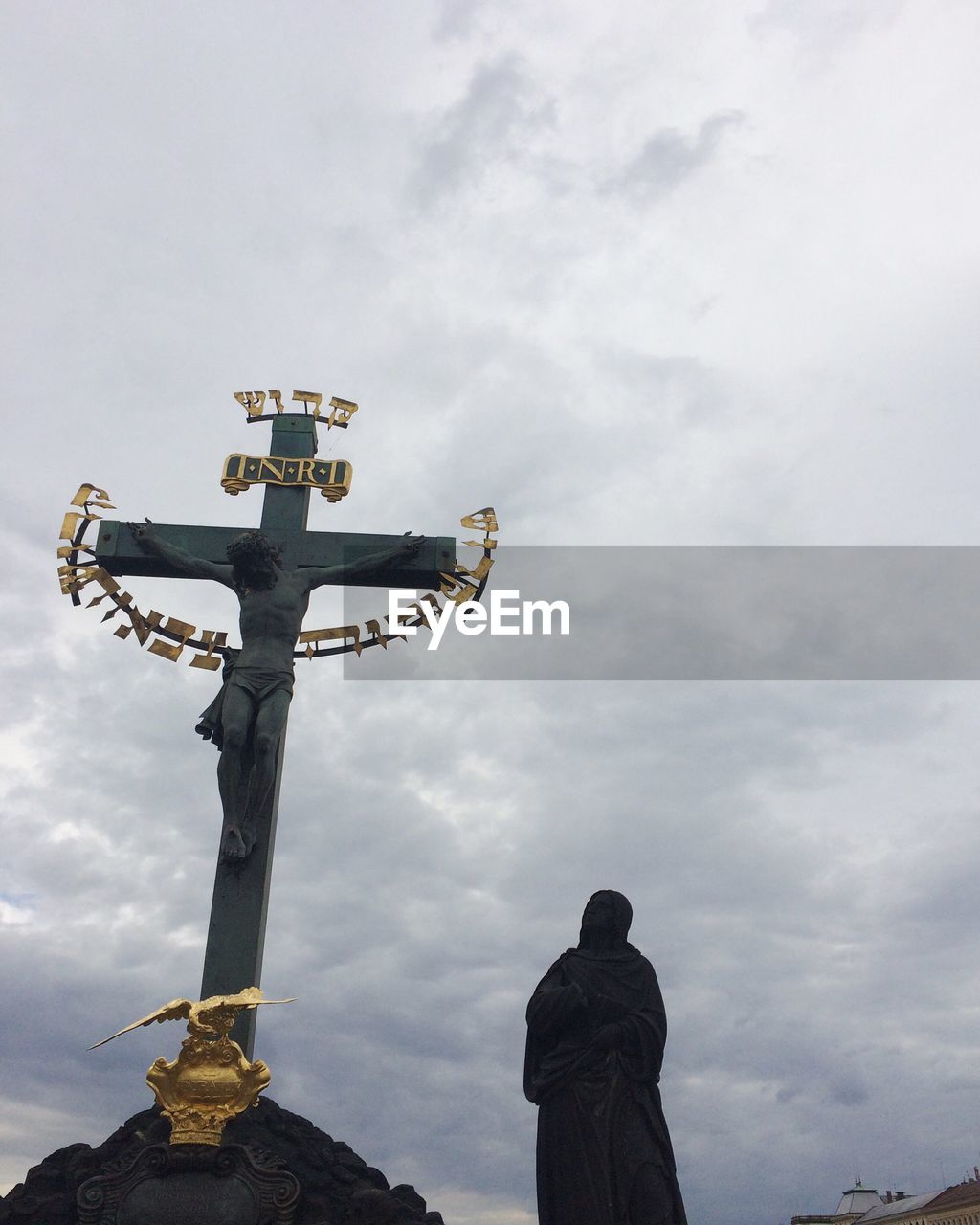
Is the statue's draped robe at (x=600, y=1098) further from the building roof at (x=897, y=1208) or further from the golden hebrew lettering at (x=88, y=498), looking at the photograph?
the building roof at (x=897, y=1208)

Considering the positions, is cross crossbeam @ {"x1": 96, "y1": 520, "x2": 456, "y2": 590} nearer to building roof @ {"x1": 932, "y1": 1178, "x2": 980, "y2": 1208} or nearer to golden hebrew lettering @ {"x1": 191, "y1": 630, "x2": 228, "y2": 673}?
golden hebrew lettering @ {"x1": 191, "y1": 630, "x2": 228, "y2": 673}

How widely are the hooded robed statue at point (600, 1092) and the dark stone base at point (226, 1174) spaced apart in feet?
4.50

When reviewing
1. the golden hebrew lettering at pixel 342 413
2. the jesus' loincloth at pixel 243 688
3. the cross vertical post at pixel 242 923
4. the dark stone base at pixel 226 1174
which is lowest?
the dark stone base at pixel 226 1174

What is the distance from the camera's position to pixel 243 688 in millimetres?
9172

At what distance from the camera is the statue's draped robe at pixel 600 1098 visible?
18.6 feet

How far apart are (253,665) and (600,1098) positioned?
4.62 m

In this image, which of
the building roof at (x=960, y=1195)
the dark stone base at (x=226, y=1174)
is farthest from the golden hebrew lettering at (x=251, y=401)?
the building roof at (x=960, y=1195)

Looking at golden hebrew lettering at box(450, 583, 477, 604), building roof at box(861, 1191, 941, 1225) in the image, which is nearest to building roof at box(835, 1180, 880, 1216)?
building roof at box(861, 1191, 941, 1225)

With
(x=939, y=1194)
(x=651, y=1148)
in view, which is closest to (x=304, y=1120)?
(x=651, y=1148)

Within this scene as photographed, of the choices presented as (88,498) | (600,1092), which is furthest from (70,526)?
(600,1092)

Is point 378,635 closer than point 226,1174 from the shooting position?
No

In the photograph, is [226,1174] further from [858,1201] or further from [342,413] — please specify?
[858,1201]

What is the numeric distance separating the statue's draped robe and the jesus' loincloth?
379 cm

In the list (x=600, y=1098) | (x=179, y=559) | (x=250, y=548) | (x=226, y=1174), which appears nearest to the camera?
(x=600, y=1098)
